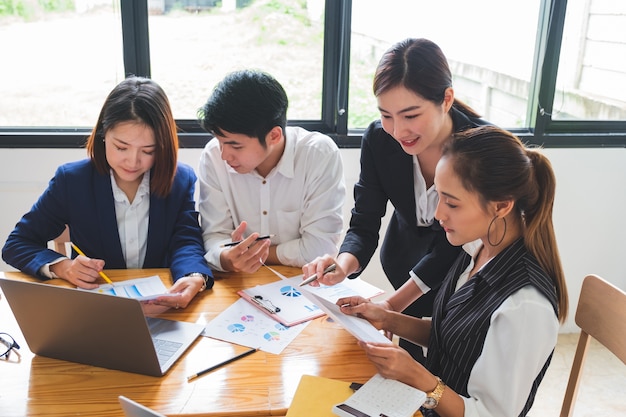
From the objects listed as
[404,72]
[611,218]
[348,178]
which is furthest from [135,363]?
[611,218]

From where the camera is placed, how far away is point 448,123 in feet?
5.60

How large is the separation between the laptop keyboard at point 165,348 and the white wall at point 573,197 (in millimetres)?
1436

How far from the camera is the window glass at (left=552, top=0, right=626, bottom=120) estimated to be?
283cm

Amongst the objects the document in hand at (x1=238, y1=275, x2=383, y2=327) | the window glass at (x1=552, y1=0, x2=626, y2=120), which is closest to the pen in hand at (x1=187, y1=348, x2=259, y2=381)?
the document in hand at (x1=238, y1=275, x2=383, y2=327)

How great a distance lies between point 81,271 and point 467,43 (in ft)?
6.79

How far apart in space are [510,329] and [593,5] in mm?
2229

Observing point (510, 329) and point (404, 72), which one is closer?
point (510, 329)

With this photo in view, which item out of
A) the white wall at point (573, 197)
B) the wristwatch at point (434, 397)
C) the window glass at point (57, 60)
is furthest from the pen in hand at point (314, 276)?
the window glass at point (57, 60)

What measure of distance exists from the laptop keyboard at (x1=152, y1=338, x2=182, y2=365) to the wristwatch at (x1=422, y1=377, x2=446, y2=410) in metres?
0.54

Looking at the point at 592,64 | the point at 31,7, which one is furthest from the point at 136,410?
the point at 592,64

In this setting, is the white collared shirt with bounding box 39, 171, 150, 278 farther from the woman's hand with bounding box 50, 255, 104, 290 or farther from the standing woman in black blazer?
the standing woman in black blazer

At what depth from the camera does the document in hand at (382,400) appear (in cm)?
109

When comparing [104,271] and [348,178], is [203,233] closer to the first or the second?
[104,271]

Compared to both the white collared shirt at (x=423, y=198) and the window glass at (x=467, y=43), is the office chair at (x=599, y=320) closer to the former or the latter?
the white collared shirt at (x=423, y=198)
